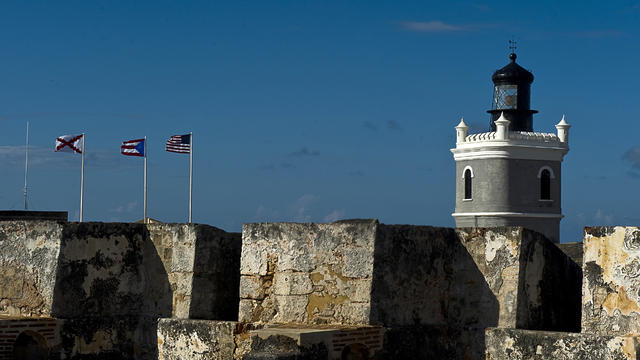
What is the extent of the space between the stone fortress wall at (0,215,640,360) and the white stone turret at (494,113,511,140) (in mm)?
39660

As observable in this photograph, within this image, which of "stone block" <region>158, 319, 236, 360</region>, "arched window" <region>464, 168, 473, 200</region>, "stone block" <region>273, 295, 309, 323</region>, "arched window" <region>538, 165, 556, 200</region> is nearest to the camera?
"stone block" <region>273, 295, 309, 323</region>

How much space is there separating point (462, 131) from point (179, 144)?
28.8 meters

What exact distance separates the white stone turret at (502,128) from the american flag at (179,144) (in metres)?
27.3

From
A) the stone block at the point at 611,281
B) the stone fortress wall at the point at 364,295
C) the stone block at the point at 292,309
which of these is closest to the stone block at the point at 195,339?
the stone fortress wall at the point at 364,295

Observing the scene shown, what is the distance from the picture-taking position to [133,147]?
75.3 feet

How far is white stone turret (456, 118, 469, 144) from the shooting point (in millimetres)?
50625

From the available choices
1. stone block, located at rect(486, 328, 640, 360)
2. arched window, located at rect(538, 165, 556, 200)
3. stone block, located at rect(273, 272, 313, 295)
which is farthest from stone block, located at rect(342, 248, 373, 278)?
arched window, located at rect(538, 165, 556, 200)

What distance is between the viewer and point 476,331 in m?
8.77

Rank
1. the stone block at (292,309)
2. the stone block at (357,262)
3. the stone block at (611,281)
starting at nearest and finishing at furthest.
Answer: the stone block at (611,281)
the stone block at (357,262)
the stone block at (292,309)

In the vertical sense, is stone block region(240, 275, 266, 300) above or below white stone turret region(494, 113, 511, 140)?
below

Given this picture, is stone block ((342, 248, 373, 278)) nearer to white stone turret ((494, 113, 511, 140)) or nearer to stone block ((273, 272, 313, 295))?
stone block ((273, 272, 313, 295))

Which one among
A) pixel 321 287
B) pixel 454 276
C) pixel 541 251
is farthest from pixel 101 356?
pixel 541 251

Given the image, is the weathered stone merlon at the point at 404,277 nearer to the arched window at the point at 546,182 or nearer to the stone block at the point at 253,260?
the stone block at the point at 253,260

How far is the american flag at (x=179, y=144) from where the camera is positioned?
77.9 feet
